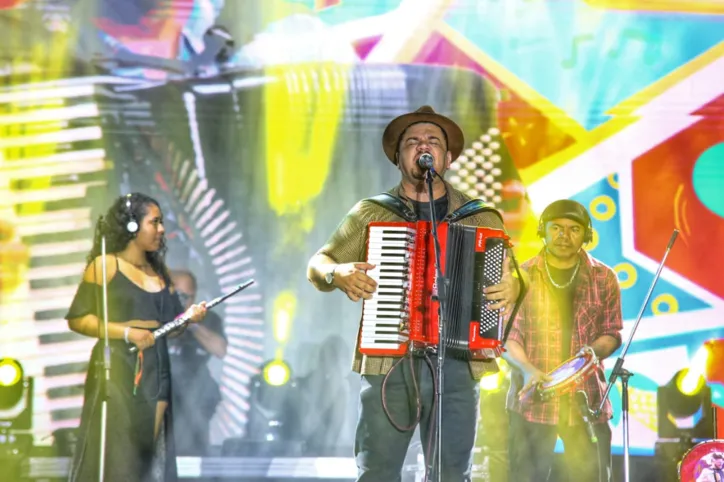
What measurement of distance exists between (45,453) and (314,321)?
1875 mm

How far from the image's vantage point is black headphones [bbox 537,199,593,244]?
530 centimetres

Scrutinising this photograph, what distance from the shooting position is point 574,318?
17.4 feet

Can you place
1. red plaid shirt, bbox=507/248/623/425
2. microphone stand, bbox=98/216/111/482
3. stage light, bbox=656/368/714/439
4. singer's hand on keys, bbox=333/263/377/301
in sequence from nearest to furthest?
1. singer's hand on keys, bbox=333/263/377/301
2. microphone stand, bbox=98/216/111/482
3. red plaid shirt, bbox=507/248/623/425
4. stage light, bbox=656/368/714/439

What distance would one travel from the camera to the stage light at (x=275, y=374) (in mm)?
5793

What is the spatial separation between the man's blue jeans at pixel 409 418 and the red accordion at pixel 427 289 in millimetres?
119

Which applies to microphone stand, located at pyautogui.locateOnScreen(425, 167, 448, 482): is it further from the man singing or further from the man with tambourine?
the man with tambourine

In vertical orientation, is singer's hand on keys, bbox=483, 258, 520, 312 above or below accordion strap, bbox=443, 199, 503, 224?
below

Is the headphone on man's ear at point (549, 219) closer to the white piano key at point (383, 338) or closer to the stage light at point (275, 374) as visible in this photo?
the stage light at point (275, 374)

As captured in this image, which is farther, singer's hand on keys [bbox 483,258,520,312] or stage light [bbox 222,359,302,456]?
stage light [bbox 222,359,302,456]

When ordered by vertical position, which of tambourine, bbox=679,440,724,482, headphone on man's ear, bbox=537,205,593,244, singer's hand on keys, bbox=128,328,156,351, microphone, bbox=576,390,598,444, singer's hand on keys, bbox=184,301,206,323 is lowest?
tambourine, bbox=679,440,724,482

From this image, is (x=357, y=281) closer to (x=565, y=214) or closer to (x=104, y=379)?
(x=104, y=379)

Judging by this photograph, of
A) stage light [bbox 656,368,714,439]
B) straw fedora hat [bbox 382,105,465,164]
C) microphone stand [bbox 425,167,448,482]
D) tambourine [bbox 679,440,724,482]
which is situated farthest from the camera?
stage light [bbox 656,368,714,439]

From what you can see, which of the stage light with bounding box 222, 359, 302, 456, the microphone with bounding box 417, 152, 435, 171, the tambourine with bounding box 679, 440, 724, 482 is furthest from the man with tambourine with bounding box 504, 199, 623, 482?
the microphone with bounding box 417, 152, 435, 171

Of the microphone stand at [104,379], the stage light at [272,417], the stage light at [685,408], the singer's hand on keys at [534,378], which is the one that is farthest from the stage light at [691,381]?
the microphone stand at [104,379]
